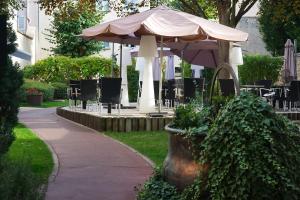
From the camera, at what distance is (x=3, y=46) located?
8375 millimetres

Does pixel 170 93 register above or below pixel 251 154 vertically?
above

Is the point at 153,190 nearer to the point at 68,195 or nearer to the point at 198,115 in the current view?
the point at 198,115

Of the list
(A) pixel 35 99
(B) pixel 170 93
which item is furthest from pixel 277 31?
(B) pixel 170 93

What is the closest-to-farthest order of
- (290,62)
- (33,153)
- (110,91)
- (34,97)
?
(33,153), (110,91), (290,62), (34,97)

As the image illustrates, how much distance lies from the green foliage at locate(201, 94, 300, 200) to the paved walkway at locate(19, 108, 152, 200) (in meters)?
2.40

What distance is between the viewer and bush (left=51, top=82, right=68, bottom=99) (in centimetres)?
3362

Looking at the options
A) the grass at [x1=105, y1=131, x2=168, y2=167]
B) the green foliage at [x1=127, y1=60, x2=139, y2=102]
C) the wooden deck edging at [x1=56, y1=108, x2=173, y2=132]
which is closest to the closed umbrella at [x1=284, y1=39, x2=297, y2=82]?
the wooden deck edging at [x1=56, y1=108, x2=173, y2=132]

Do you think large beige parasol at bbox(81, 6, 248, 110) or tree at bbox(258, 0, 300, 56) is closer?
large beige parasol at bbox(81, 6, 248, 110)

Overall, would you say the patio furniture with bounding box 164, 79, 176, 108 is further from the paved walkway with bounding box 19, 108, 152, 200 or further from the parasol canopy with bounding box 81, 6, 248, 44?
the paved walkway with bounding box 19, 108, 152, 200

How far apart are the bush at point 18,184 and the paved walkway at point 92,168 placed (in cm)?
178

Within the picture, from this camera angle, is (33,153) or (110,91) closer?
(33,153)

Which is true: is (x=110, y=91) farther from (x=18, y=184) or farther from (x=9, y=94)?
(x=18, y=184)

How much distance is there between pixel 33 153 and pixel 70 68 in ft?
76.6

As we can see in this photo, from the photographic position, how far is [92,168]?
948 cm
